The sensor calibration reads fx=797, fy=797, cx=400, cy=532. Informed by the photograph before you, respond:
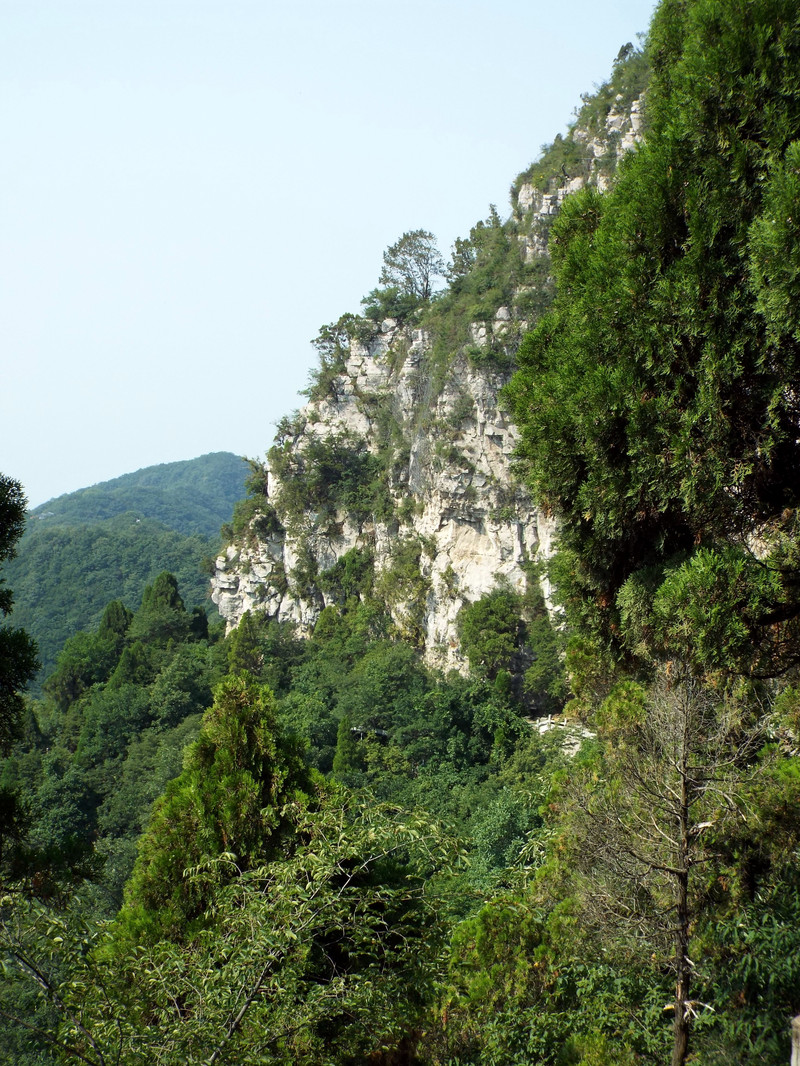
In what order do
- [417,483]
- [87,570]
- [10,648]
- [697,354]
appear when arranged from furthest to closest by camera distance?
[87,570], [417,483], [10,648], [697,354]

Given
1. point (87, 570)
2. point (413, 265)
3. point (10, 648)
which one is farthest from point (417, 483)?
point (87, 570)

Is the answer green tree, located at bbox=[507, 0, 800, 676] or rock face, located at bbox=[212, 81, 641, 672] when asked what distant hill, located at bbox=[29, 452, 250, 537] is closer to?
rock face, located at bbox=[212, 81, 641, 672]

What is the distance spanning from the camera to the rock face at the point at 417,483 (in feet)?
94.4

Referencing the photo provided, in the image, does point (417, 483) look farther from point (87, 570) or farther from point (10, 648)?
point (87, 570)

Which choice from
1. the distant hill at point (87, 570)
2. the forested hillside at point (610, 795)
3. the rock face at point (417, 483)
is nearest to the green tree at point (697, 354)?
the forested hillside at point (610, 795)

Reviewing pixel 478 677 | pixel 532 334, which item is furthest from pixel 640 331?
pixel 478 677

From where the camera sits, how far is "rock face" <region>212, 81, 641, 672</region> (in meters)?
28.8

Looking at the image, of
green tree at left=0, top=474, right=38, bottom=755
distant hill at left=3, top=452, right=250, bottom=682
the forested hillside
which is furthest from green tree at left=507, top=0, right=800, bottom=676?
distant hill at left=3, top=452, right=250, bottom=682

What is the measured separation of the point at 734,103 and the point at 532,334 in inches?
55.1

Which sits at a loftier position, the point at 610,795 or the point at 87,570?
the point at 87,570

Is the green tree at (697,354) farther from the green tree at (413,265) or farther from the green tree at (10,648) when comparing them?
the green tree at (413,265)

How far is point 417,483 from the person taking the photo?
108 ft

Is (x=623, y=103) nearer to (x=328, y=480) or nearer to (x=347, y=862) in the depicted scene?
(x=328, y=480)

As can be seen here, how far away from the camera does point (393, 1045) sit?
4.24 m
